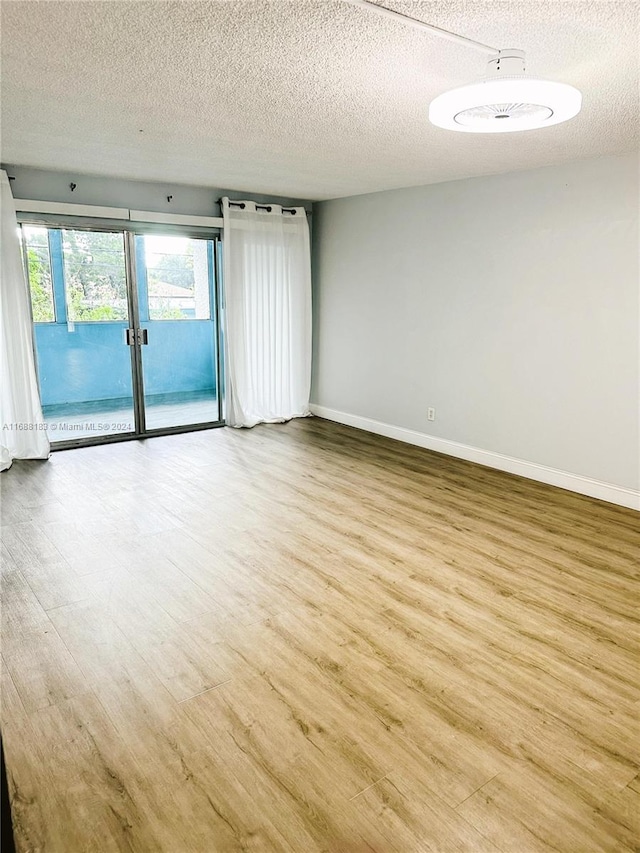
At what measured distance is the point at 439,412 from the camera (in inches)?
209

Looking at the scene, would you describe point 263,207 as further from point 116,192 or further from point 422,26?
point 422,26

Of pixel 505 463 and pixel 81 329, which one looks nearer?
pixel 505 463

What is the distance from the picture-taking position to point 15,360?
4770mm

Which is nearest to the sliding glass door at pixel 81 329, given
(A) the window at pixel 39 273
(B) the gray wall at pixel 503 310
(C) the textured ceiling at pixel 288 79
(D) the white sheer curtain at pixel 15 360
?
(A) the window at pixel 39 273

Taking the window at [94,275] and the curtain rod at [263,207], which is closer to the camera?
the window at [94,275]

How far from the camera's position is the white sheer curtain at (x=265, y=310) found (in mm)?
5883

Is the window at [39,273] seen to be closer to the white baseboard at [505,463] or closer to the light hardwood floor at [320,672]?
the light hardwood floor at [320,672]

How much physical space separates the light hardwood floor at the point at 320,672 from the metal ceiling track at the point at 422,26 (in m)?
2.35

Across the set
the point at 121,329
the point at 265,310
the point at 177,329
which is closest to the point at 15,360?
the point at 121,329

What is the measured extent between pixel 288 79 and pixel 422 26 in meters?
0.73

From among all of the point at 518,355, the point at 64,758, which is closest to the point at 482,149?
the point at 518,355

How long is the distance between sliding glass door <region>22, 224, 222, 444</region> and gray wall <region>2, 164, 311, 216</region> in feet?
0.89

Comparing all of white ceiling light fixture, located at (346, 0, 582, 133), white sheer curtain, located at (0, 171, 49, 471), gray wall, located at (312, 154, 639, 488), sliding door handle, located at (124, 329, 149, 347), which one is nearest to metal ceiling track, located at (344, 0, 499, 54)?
white ceiling light fixture, located at (346, 0, 582, 133)

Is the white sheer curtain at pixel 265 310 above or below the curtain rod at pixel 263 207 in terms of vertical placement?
below
